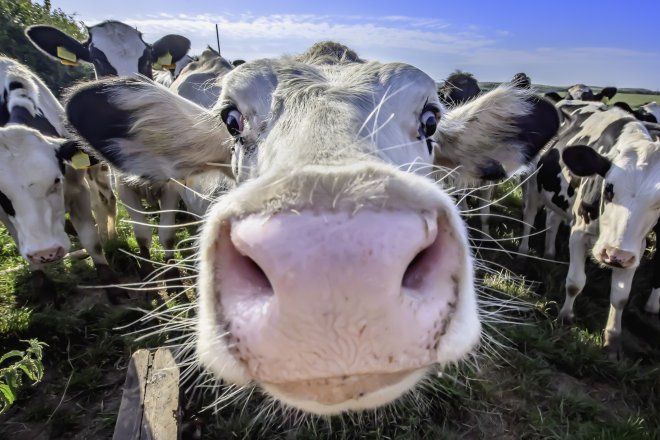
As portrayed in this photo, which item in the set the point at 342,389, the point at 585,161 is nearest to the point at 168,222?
the point at 342,389

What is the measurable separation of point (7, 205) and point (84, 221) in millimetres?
780

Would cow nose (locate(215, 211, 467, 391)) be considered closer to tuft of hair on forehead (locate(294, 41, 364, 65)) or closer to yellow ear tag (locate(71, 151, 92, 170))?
tuft of hair on forehead (locate(294, 41, 364, 65))

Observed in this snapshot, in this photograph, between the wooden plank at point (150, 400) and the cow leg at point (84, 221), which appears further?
the cow leg at point (84, 221)

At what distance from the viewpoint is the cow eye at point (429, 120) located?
6.92ft

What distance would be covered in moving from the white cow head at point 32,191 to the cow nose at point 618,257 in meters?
4.61

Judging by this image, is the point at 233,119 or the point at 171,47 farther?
the point at 171,47

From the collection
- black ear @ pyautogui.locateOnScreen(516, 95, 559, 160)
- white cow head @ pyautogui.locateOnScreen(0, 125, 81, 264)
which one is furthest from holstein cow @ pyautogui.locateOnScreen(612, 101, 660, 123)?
white cow head @ pyautogui.locateOnScreen(0, 125, 81, 264)

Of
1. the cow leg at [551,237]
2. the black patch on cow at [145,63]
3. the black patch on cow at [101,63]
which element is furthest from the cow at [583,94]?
the black patch on cow at [101,63]

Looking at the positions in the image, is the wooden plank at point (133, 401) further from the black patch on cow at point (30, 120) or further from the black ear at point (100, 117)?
the black patch on cow at point (30, 120)

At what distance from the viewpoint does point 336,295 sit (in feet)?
3.09

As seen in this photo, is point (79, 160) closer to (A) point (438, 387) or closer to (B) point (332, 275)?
(A) point (438, 387)

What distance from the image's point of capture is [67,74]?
15.5 m

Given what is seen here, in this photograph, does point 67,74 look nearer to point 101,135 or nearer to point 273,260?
point 101,135

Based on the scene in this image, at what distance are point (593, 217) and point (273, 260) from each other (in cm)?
436
